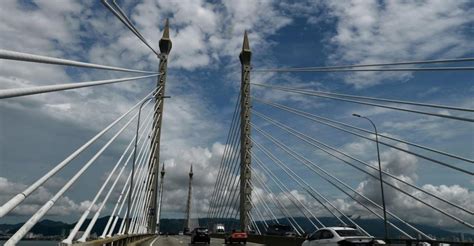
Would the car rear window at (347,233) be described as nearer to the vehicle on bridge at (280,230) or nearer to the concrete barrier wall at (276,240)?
the concrete barrier wall at (276,240)

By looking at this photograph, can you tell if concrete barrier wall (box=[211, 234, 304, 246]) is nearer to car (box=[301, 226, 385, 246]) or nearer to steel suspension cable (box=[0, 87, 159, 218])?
car (box=[301, 226, 385, 246])

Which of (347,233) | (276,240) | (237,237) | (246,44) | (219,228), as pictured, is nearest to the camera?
(347,233)

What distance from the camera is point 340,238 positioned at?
16.5 meters

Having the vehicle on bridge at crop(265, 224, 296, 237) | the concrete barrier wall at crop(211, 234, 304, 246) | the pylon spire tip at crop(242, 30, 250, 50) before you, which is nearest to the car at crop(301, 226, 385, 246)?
the concrete barrier wall at crop(211, 234, 304, 246)

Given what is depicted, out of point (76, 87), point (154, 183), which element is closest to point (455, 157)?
point (76, 87)

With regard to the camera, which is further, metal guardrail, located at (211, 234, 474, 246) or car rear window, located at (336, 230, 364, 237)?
metal guardrail, located at (211, 234, 474, 246)

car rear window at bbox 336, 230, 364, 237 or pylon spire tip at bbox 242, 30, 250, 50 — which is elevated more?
pylon spire tip at bbox 242, 30, 250, 50

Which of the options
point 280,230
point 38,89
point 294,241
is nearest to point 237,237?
point 280,230

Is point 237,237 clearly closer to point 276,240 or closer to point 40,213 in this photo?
point 276,240

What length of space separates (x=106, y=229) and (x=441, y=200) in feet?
54.7

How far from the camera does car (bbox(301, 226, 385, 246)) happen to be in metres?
16.2

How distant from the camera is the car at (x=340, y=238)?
16.2m

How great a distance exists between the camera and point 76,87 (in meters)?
13.8

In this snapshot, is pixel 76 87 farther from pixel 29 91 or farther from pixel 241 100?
pixel 241 100
